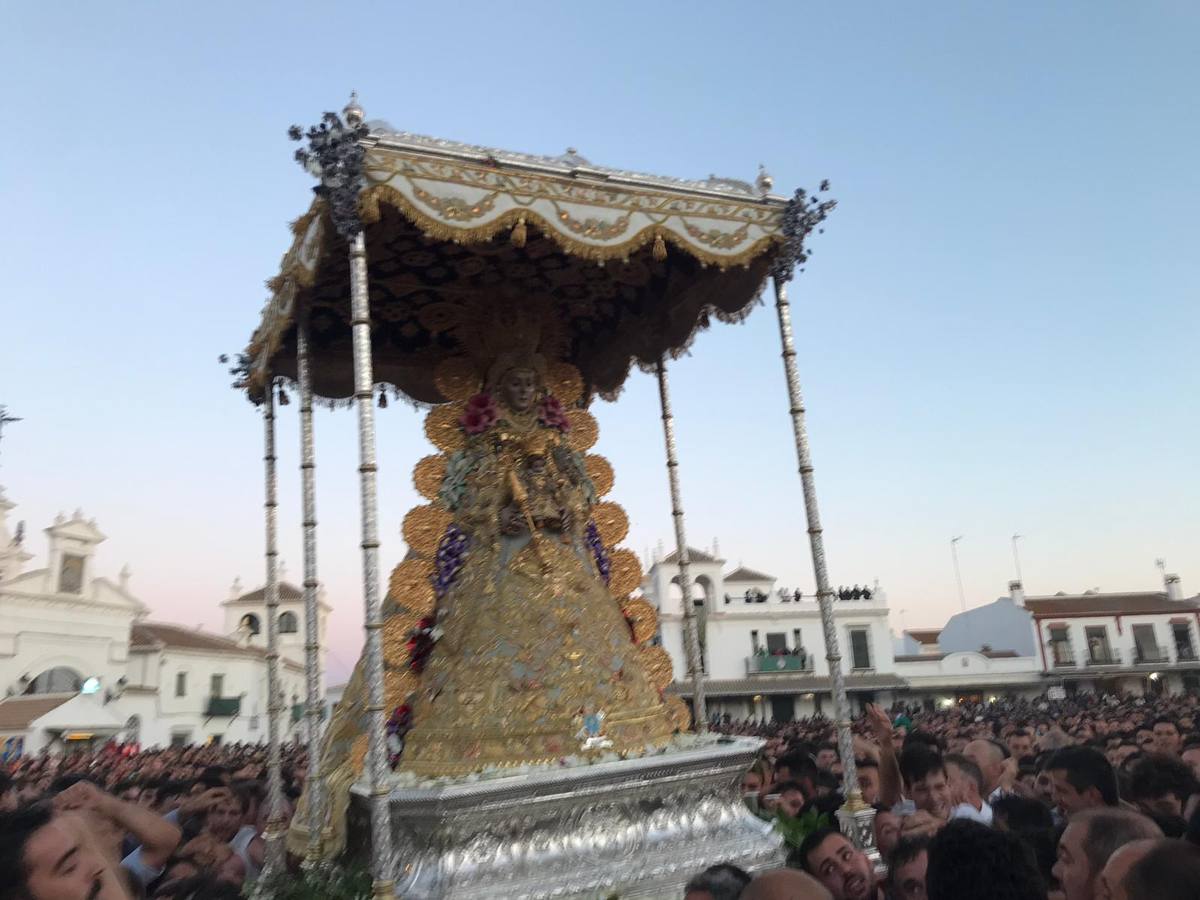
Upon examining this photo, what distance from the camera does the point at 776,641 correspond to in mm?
34375

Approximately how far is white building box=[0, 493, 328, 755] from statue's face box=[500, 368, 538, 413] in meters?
18.2

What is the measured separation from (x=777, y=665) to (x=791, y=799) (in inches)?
1104

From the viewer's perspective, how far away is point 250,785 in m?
7.08

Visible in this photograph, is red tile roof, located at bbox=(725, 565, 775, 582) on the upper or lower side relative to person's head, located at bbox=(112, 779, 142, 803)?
upper

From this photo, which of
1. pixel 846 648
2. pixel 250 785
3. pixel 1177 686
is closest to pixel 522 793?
pixel 250 785

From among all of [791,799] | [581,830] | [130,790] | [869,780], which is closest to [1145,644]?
[869,780]

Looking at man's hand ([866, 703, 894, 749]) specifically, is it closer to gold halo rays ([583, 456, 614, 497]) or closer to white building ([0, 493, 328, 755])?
gold halo rays ([583, 456, 614, 497])

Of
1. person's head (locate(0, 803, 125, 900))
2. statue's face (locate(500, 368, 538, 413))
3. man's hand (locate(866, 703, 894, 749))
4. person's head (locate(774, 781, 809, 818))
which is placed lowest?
person's head (locate(774, 781, 809, 818))

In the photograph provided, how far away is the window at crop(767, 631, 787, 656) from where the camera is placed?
3422 cm

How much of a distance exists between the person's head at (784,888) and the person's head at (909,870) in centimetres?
102

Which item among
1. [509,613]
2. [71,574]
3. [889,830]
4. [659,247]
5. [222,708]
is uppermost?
[71,574]

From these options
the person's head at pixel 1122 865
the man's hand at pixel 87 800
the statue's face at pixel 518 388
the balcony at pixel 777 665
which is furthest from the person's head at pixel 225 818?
the balcony at pixel 777 665

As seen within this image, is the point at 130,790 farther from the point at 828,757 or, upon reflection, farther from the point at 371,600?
the point at 828,757

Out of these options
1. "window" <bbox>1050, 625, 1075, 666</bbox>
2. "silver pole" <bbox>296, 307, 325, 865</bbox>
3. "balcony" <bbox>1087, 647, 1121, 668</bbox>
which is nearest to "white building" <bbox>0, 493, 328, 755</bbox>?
"silver pole" <bbox>296, 307, 325, 865</bbox>
